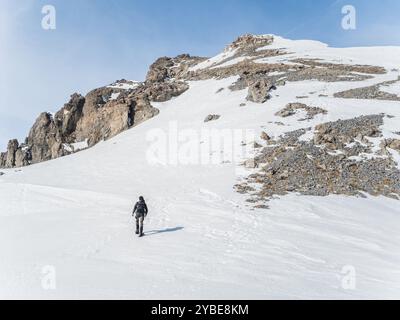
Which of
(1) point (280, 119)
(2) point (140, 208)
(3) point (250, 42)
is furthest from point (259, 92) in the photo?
(3) point (250, 42)

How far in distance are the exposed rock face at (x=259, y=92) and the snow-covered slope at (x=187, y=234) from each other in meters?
5.76

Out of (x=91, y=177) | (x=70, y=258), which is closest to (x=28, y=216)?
(x=70, y=258)

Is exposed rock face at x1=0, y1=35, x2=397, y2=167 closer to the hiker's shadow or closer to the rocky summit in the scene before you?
the rocky summit

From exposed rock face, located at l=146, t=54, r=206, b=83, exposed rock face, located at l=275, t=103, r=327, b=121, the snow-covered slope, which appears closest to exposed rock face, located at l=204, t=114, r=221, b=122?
the snow-covered slope

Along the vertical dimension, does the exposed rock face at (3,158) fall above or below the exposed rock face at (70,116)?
below

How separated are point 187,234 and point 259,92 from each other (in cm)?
3034

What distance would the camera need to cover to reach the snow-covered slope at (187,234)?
39.4 ft

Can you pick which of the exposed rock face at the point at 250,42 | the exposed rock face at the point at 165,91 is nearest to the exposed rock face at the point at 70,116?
the exposed rock face at the point at 165,91

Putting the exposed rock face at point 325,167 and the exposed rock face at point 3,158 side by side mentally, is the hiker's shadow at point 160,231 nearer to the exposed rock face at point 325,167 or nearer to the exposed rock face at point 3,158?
the exposed rock face at point 325,167

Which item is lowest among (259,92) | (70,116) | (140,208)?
(140,208)

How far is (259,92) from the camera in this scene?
45000 mm

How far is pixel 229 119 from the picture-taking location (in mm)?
41156

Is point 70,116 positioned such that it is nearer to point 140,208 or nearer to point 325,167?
point 325,167
